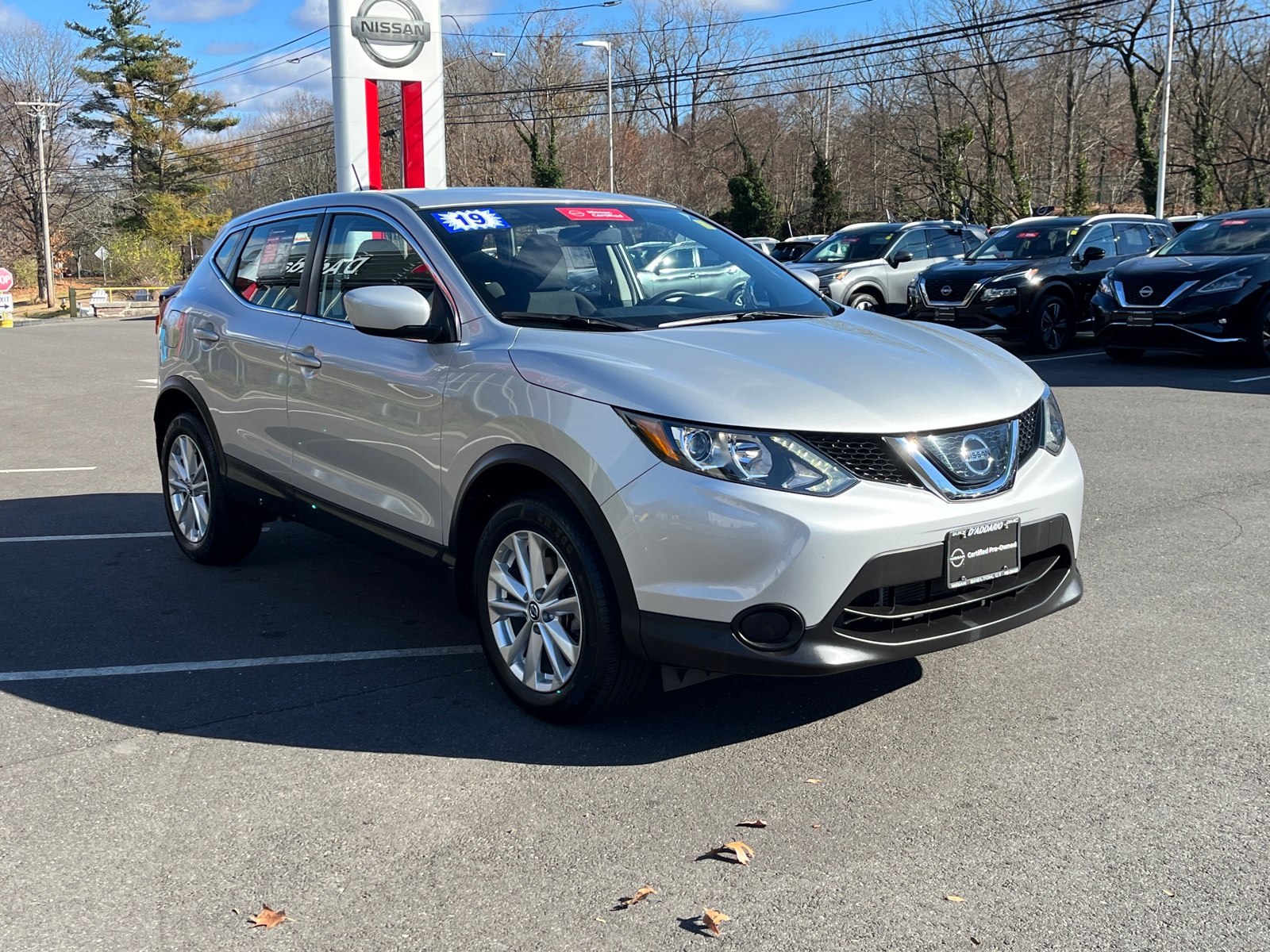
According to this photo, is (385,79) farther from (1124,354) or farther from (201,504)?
(201,504)

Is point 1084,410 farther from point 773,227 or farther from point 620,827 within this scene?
point 773,227

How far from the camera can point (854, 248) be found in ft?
66.0

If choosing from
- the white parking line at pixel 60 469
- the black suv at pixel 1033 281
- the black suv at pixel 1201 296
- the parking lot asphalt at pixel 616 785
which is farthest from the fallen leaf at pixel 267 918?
the black suv at pixel 1033 281

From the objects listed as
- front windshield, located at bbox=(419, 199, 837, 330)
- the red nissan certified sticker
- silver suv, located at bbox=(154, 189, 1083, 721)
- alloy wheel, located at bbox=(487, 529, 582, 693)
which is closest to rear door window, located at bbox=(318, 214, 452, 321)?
silver suv, located at bbox=(154, 189, 1083, 721)

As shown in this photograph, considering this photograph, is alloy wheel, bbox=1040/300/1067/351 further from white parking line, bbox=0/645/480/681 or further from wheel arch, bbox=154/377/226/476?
→ white parking line, bbox=0/645/480/681

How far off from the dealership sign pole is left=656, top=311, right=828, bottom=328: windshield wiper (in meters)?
12.9

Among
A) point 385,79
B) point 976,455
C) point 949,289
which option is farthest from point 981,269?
point 976,455

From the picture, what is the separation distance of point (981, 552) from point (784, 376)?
80 cm

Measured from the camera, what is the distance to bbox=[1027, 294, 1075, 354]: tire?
1593 centimetres

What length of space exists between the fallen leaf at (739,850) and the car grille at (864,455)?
1.08m

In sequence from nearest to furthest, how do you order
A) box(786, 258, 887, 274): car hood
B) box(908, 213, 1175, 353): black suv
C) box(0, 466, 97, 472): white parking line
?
box(0, 466, 97, 472): white parking line → box(908, 213, 1175, 353): black suv → box(786, 258, 887, 274): car hood

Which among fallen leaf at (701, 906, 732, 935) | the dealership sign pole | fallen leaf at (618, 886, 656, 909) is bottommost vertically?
fallen leaf at (701, 906, 732, 935)

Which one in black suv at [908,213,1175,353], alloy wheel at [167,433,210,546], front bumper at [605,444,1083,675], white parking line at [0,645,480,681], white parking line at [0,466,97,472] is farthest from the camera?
black suv at [908,213,1175,353]

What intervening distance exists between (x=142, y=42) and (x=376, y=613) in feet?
242
